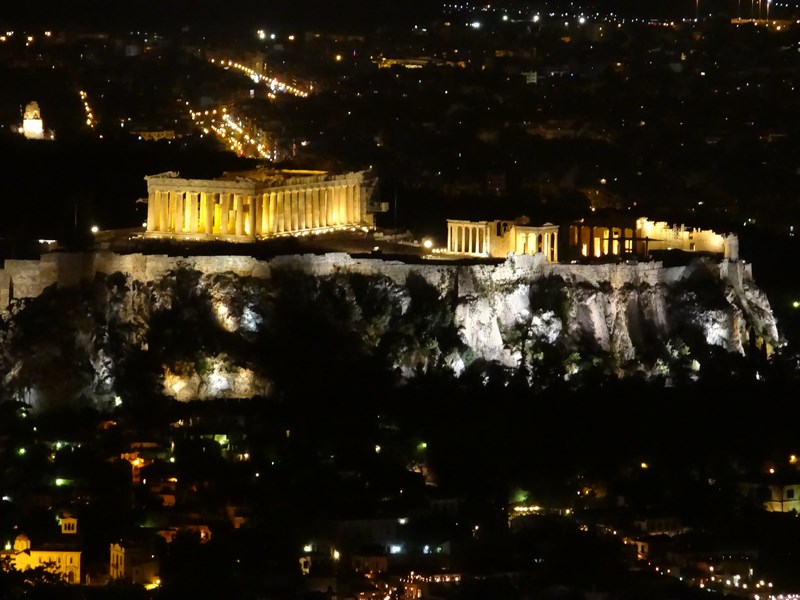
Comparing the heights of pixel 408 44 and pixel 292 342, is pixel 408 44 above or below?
above

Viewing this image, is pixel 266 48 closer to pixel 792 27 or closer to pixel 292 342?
pixel 792 27

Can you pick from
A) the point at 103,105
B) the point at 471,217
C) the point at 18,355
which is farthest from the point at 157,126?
the point at 18,355

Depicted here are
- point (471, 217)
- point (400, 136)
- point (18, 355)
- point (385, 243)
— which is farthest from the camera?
point (400, 136)

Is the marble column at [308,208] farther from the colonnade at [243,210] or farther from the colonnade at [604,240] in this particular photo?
the colonnade at [604,240]

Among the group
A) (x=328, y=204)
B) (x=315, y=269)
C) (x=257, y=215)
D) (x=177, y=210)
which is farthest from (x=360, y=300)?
(x=177, y=210)

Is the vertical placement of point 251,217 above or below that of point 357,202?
below

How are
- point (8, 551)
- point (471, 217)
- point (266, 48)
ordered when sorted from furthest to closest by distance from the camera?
point (266, 48), point (471, 217), point (8, 551)

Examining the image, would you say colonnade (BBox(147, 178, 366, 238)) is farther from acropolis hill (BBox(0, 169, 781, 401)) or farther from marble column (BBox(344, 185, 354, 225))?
marble column (BBox(344, 185, 354, 225))

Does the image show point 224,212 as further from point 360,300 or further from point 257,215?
point 360,300
